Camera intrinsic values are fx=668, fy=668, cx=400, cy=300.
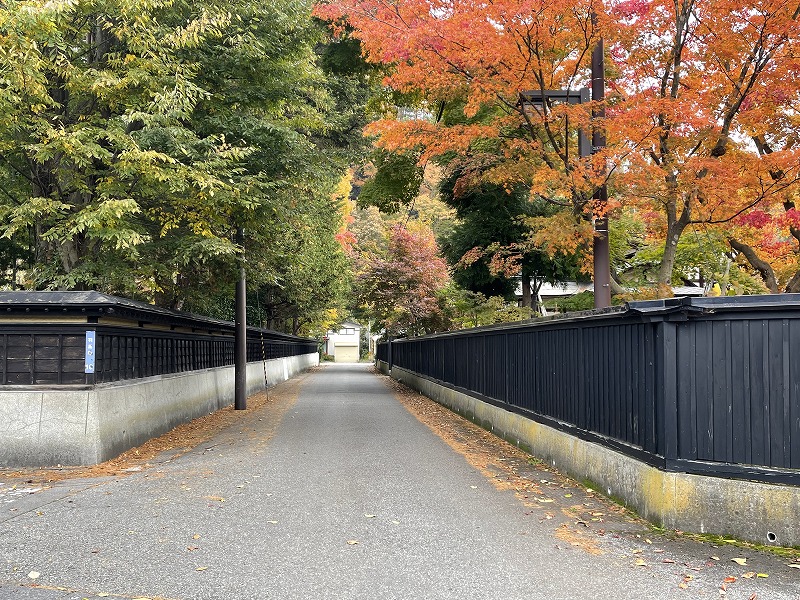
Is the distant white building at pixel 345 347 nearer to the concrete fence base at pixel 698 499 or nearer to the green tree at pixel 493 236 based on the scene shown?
the green tree at pixel 493 236

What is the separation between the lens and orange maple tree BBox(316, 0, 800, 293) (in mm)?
10930

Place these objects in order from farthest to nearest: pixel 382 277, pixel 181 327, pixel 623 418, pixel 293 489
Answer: pixel 382 277
pixel 181 327
pixel 293 489
pixel 623 418

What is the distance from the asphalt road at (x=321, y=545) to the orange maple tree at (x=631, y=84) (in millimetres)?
6025

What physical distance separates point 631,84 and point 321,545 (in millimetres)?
11014

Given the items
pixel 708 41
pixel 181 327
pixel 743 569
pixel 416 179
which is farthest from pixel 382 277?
pixel 743 569

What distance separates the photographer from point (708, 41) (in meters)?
11.5

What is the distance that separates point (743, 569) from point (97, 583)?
4.65 metres

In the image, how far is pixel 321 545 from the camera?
18.0ft

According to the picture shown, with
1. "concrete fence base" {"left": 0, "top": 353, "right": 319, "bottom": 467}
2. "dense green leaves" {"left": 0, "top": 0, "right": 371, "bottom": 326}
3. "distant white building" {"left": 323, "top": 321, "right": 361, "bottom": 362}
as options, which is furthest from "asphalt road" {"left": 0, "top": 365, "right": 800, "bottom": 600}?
"distant white building" {"left": 323, "top": 321, "right": 361, "bottom": 362}

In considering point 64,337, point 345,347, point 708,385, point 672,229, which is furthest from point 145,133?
point 345,347

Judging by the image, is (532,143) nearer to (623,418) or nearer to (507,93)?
(507,93)

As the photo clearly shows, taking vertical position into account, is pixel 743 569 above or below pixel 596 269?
below

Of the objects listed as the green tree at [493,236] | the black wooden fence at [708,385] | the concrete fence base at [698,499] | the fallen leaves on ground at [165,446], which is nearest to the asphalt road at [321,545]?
the concrete fence base at [698,499]

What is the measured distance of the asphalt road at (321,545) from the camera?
4.56 m
